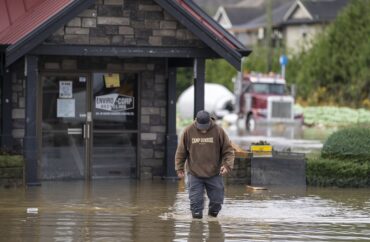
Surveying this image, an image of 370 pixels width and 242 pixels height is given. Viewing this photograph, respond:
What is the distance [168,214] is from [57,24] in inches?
182

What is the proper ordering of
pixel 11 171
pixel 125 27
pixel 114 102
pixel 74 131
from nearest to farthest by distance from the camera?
pixel 11 171, pixel 125 27, pixel 74 131, pixel 114 102

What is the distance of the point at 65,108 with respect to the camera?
18.8 meters

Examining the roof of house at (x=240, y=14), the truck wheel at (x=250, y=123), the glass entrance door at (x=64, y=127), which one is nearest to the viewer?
the glass entrance door at (x=64, y=127)

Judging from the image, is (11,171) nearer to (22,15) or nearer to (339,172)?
(22,15)

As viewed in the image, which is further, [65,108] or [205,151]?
[65,108]

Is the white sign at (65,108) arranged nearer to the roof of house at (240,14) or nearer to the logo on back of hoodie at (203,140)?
the logo on back of hoodie at (203,140)

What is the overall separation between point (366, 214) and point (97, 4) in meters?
6.44

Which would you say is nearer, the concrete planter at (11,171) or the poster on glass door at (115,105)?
the concrete planter at (11,171)

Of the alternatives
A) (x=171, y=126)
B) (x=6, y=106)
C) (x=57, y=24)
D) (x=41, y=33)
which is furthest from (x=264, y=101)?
(x=41, y=33)

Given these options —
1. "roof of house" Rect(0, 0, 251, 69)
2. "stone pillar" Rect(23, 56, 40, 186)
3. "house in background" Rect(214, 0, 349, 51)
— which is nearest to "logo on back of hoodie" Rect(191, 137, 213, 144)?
"roof of house" Rect(0, 0, 251, 69)

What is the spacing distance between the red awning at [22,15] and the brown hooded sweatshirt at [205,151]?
15.4 feet

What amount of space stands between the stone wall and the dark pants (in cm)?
485

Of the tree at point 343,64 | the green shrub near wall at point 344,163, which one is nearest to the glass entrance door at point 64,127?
the green shrub near wall at point 344,163

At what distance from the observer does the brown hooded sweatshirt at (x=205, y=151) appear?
1353cm
